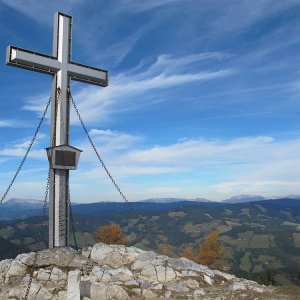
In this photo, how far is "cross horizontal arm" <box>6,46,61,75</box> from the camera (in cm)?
2578

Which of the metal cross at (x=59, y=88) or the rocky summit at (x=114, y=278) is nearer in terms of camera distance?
the rocky summit at (x=114, y=278)

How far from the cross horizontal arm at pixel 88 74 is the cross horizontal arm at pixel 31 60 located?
119cm

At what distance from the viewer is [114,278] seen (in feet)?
79.1

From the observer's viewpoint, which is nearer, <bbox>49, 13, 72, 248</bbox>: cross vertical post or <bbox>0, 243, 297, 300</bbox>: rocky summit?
<bbox>0, 243, 297, 300</bbox>: rocky summit

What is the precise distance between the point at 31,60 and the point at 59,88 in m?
2.65

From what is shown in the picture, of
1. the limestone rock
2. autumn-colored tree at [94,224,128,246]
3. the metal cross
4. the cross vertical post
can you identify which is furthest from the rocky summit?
autumn-colored tree at [94,224,128,246]

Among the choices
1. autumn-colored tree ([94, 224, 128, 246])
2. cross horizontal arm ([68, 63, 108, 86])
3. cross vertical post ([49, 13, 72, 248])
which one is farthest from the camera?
autumn-colored tree ([94, 224, 128, 246])

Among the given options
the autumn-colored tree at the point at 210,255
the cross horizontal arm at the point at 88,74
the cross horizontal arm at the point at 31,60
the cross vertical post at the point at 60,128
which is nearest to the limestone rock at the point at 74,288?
the cross vertical post at the point at 60,128

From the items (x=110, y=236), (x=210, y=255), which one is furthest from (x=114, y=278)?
(x=210, y=255)

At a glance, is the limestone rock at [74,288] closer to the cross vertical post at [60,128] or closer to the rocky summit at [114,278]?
the rocky summit at [114,278]

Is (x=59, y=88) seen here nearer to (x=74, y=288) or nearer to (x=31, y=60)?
(x=31, y=60)

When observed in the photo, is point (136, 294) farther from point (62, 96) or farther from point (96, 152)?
point (62, 96)

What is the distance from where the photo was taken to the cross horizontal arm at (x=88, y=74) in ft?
94.3

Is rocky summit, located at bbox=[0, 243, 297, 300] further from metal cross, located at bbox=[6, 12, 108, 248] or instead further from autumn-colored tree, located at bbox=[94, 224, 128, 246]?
autumn-colored tree, located at bbox=[94, 224, 128, 246]
